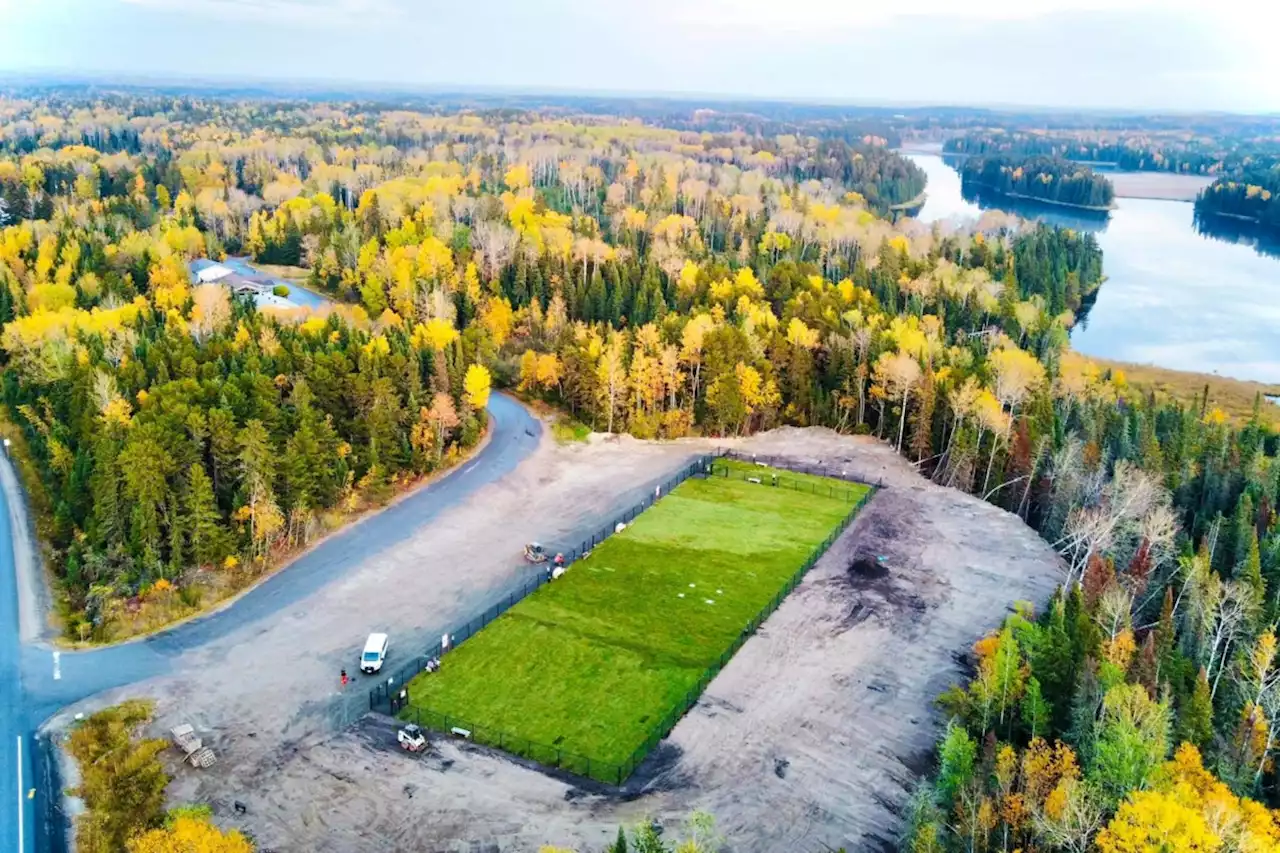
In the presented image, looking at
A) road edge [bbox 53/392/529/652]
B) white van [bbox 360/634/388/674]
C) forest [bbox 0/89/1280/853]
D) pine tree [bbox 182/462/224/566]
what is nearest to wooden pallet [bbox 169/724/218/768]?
white van [bbox 360/634/388/674]

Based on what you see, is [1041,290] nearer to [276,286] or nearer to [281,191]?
[276,286]

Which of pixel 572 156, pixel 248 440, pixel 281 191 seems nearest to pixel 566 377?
pixel 248 440

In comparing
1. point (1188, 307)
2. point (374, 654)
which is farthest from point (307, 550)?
point (1188, 307)

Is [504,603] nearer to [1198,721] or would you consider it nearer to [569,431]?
[569,431]

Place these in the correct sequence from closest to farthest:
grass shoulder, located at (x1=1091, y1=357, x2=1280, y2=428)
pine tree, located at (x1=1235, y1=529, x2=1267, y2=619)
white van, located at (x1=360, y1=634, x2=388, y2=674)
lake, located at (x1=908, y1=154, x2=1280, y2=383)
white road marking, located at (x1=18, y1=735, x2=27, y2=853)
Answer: white road marking, located at (x1=18, y1=735, x2=27, y2=853) → white van, located at (x1=360, y1=634, x2=388, y2=674) → pine tree, located at (x1=1235, y1=529, x2=1267, y2=619) → grass shoulder, located at (x1=1091, y1=357, x2=1280, y2=428) → lake, located at (x1=908, y1=154, x2=1280, y2=383)

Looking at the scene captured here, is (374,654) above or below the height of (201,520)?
below

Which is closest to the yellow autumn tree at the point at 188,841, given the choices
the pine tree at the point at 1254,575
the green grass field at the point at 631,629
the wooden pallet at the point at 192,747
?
the wooden pallet at the point at 192,747

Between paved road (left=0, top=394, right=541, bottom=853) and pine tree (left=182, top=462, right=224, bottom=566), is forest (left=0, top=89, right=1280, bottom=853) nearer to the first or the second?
pine tree (left=182, top=462, right=224, bottom=566)
